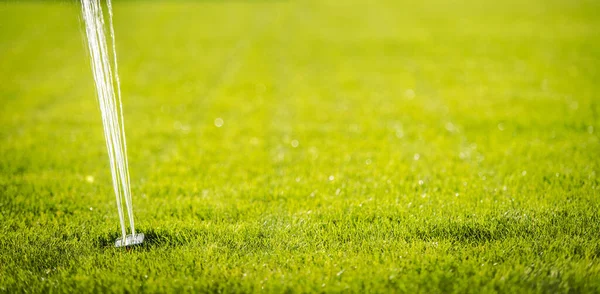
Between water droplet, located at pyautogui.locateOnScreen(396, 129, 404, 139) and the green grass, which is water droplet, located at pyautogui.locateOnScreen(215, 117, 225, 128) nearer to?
the green grass

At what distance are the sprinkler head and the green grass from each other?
0.31 ft

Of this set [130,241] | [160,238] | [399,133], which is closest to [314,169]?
[399,133]

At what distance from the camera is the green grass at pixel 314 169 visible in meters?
3.64

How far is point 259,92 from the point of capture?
9320 millimetres

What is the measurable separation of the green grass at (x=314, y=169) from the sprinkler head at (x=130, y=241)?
95 mm

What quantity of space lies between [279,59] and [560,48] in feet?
22.8

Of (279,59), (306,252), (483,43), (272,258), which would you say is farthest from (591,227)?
(483,43)

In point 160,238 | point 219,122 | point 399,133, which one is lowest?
point 160,238

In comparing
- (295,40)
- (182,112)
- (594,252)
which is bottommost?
(594,252)

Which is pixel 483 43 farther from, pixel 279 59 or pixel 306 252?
pixel 306 252

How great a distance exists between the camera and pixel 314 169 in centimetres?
573

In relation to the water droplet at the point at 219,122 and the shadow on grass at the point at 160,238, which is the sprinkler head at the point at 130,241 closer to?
the shadow on grass at the point at 160,238

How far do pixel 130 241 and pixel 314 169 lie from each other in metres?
2.38

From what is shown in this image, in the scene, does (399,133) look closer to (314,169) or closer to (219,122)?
(314,169)
